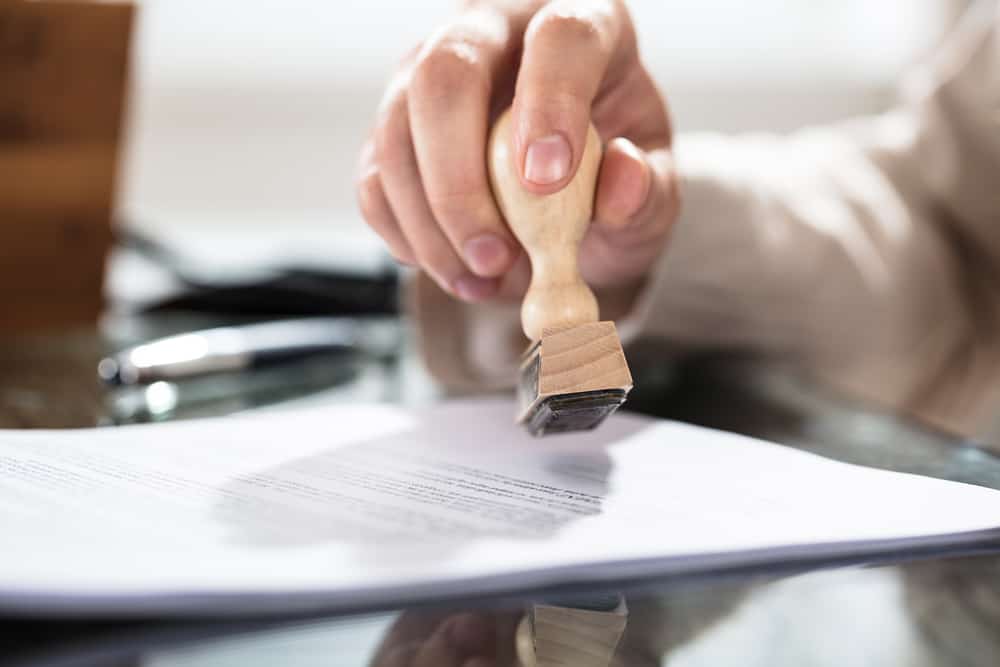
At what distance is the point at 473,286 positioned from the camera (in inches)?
15.5

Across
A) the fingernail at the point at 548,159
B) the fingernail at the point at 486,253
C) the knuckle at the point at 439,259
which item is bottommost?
the knuckle at the point at 439,259

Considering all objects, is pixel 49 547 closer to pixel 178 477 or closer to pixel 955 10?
pixel 178 477

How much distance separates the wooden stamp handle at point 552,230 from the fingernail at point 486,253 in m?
0.02

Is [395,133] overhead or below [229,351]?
overhead

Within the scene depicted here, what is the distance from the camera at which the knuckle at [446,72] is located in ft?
1.07

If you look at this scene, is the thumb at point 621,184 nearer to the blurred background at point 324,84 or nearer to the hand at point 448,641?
the hand at point 448,641

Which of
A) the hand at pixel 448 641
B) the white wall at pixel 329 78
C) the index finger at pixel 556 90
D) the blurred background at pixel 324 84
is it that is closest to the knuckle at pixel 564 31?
the index finger at pixel 556 90

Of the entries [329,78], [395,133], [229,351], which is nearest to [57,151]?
[229,351]

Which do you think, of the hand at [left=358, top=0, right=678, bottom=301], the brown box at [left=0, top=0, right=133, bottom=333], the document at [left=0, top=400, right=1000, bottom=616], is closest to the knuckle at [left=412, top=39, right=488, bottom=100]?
the hand at [left=358, top=0, right=678, bottom=301]

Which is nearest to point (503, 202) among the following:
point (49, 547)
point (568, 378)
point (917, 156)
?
point (568, 378)

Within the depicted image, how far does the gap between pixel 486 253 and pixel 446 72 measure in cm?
7

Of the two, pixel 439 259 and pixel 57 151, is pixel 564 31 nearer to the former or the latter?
pixel 439 259

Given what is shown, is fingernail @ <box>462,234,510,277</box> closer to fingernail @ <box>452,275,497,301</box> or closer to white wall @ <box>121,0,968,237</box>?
fingernail @ <box>452,275,497,301</box>

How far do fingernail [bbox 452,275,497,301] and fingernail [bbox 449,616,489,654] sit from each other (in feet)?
0.75
